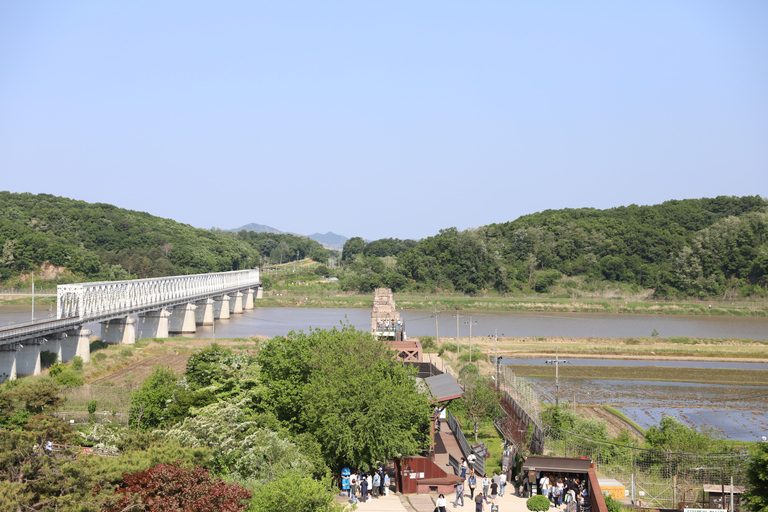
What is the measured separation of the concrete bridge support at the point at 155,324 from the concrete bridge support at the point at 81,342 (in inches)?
791

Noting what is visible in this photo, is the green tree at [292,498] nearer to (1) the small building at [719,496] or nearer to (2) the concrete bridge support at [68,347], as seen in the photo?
(1) the small building at [719,496]

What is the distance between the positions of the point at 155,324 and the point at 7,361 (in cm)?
2956

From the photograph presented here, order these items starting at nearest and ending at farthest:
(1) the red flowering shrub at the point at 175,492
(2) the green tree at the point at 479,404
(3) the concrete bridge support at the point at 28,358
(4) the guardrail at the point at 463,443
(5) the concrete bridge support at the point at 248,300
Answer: (1) the red flowering shrub at the point at 175,492 → (4) the guardrail at the point at 463,443 → (2) the green tree at the point at 479,404 → (3) the concrete bridge support at the point at 28,358 → (5) the concrete bridge support at the point at 248,300

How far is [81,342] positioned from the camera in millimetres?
48469

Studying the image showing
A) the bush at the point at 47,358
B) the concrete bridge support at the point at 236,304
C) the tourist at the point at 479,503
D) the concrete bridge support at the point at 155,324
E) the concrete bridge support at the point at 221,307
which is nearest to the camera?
the tourist at the point at 479,503

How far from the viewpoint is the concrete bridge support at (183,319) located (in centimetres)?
7841

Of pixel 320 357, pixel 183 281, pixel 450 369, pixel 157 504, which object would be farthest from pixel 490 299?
pixel 157 504

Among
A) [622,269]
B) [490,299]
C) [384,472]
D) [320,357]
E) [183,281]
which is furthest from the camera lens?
[622,269]

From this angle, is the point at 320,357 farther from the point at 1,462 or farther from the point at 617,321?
the point at 617,321

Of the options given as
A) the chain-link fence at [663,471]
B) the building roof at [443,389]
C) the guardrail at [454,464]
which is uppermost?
the building roof at [443,389]

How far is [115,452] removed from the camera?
19250 mm

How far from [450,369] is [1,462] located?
33211 mm

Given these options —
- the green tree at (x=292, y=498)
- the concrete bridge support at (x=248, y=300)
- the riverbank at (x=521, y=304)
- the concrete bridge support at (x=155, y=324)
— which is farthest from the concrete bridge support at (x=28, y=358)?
the concrete bridge support at (x=248, y=300)

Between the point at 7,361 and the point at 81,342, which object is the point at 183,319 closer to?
the point at 81,342
